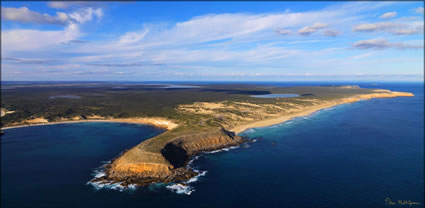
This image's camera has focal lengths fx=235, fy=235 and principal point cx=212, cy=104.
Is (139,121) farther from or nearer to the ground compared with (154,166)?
farther from the ground

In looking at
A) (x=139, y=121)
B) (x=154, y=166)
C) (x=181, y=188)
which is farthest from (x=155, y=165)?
(x=139, y=121)

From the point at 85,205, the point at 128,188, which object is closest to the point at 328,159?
the point at 128,188

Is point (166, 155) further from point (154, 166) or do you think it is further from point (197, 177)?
point (197, 177)

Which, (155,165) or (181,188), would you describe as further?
(155,165)
